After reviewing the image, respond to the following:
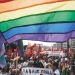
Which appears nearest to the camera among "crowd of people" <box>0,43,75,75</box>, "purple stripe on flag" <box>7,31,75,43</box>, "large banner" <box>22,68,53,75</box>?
"purple stripe on flag" <box>7,31,75,43</box>

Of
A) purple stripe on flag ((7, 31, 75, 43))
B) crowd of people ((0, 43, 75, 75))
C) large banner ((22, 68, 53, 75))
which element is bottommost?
large banner ((22, 68, 53, 75))

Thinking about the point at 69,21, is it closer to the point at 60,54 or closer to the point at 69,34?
the point at 69,34

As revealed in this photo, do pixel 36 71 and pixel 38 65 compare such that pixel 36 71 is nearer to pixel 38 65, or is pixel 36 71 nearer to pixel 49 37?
pixel 49 37

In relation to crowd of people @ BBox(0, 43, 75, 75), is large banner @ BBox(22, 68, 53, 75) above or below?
below

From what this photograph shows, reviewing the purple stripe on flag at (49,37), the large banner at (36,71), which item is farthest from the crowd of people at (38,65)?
the purple stripe on flag at (49,37)

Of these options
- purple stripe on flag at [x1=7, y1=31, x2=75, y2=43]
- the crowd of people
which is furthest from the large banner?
purple stripe on flag at [x1=7, y1=31, x2=75, y2=43]

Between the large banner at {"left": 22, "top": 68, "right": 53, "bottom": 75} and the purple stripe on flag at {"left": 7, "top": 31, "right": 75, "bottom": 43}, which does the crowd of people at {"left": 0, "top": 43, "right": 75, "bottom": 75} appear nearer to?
the large banner at {"left": 22, "top": 68, "right": 53, "bottom": 75}

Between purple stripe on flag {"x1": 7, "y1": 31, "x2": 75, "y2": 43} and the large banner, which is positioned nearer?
purple stripe on flag {"x1": 7, "y1": 31, "x2": 75, "y2": 43}

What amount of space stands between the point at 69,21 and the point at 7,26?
5.09 feet

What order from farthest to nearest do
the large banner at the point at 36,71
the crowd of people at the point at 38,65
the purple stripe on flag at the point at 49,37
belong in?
the crowd of people at the point at 38,65
the large banner at the point at 36,71
the purple stripe on flag at the point at 49,37

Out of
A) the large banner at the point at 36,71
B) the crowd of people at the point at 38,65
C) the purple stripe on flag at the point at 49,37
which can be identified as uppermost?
the purple stripe on flag at the point at 49,37

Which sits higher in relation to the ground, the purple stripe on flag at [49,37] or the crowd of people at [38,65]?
the purple stripe on flag at [49,37]

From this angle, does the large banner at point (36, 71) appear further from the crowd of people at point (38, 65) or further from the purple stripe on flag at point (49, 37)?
the purple stripe on flag at point (49, 37)

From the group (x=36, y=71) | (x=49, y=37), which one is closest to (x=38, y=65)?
(x=36, y=71)
